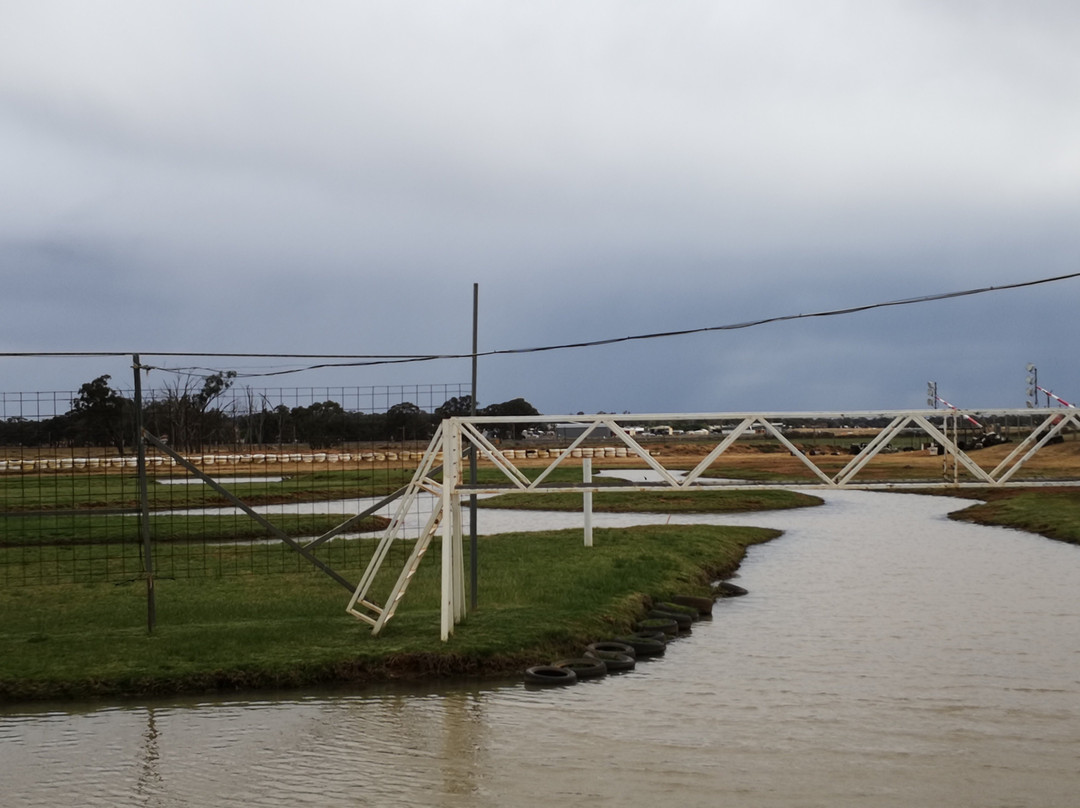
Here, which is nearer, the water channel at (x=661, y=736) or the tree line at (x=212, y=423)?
the water channel at (x=661, y=736)

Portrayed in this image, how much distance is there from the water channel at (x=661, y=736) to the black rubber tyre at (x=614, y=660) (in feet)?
1.30

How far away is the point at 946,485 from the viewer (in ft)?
52.6

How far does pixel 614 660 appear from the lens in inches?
725

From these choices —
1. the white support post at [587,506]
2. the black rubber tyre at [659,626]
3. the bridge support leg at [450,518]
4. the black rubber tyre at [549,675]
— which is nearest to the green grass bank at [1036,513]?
the white support post at [587,506]

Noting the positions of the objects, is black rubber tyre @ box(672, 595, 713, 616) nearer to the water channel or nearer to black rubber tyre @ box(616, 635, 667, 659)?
the water channel

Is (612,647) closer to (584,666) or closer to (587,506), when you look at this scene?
(584,666)

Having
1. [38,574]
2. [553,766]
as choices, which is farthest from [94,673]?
[38,574]

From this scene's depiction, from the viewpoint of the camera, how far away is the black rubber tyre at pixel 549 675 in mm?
16922

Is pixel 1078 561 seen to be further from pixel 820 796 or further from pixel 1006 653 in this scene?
pixel 820 796

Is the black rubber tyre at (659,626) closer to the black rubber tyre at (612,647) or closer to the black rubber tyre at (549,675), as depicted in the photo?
the black rubber tyre at (612,647)

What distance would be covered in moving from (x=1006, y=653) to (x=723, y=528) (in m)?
19.9

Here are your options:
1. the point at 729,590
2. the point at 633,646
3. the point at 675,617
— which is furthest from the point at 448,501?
the point at 729,590

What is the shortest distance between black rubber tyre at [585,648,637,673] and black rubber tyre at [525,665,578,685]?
1025 millimetres

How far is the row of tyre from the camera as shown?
1723 centimetres
